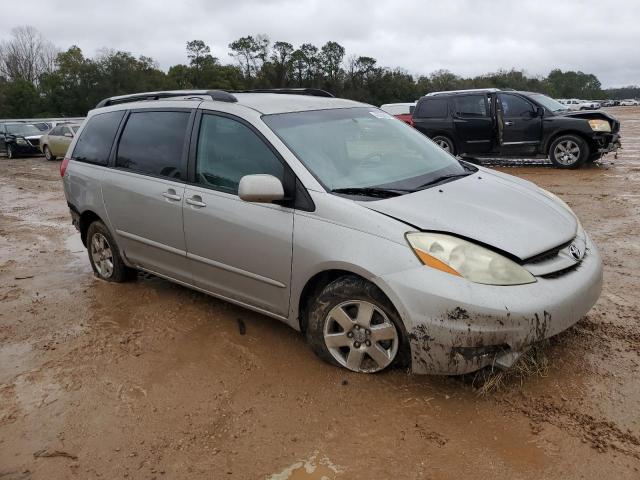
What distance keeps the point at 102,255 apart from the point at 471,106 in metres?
10.1

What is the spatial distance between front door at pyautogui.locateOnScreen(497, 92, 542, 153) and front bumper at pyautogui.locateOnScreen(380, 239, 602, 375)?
1007 centimetres

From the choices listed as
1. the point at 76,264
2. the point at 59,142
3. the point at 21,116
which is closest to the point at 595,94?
the point at 21,116

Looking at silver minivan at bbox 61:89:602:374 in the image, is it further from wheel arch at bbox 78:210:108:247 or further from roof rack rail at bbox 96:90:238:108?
wheel arch at bbox 78:210:108:247

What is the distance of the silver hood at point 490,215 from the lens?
9.92ft

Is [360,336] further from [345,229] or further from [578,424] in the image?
[578,424]

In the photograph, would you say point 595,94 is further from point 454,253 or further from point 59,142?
point 454,253

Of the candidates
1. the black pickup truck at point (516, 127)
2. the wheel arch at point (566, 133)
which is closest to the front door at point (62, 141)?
the black pickup truck at point (516, 127)

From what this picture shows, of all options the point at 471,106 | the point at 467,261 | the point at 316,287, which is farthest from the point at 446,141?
the point at 467,261

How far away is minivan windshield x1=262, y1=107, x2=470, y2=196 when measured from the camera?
11.6 feet

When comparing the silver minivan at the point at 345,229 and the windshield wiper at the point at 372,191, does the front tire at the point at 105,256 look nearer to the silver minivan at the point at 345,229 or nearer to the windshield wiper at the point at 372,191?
the silver minivan at the point at 345,229

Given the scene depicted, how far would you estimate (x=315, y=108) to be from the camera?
4105 mm

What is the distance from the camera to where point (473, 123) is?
1290cm

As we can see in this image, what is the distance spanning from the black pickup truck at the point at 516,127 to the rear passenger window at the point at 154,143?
974cm

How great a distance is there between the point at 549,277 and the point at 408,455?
3.96ft
